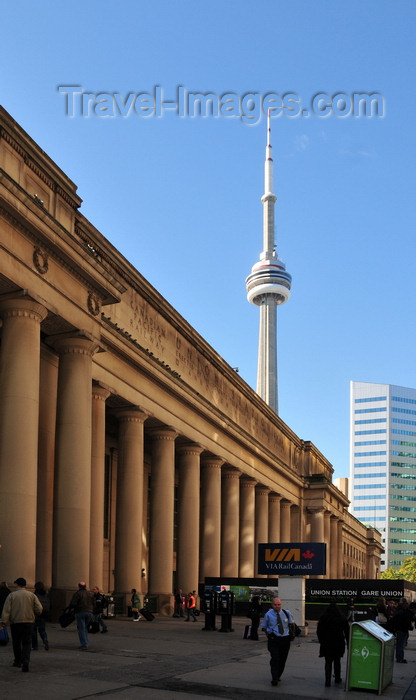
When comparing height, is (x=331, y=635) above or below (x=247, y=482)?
above

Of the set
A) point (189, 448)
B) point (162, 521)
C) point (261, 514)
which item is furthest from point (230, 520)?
point (162, 521)

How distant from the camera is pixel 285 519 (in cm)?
8100

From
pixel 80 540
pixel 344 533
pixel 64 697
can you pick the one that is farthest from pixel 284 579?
pixel 344 533

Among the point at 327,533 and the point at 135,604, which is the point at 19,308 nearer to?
the point at 135,604

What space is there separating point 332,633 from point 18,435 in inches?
543

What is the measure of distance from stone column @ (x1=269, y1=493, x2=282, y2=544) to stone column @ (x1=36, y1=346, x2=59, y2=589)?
44.8 meters

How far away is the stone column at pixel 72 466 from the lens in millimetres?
29781

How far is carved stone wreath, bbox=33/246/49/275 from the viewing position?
28.6 m

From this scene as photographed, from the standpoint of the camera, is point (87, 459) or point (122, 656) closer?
point (122, 656)

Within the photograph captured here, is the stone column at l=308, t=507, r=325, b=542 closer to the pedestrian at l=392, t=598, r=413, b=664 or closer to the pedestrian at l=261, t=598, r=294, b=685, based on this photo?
the pedestrian at l=392, t=598, r=413, b=664

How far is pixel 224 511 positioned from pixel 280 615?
45713mm

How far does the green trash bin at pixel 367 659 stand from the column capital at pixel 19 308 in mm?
16380

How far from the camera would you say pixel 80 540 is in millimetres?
30109

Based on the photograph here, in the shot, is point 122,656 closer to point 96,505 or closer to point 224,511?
point 96,505
